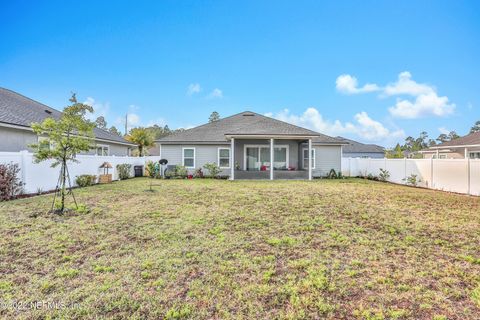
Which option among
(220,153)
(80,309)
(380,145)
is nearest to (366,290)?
(80,309)

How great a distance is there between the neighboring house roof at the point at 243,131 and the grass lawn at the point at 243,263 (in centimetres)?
915

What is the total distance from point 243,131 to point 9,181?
11.0m

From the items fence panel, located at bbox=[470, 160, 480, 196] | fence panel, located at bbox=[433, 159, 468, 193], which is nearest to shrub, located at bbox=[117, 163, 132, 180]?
fence panel, located at bbox=[433, 159, 468, 193]

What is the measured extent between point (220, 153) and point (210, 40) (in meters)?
8.02

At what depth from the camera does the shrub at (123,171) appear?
15992 mm

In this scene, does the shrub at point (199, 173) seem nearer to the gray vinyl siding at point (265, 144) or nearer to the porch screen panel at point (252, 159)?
the gray vinyl siding at point (265, 144)

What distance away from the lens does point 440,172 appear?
1168 cm

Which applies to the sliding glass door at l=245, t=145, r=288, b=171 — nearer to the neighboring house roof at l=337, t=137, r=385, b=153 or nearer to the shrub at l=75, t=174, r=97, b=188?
the shrub at l=75, t=174, r=97, b=188

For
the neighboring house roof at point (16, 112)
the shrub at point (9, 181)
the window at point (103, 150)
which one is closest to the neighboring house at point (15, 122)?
the neighboring house roof at point (16, 112)

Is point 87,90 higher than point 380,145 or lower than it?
higher

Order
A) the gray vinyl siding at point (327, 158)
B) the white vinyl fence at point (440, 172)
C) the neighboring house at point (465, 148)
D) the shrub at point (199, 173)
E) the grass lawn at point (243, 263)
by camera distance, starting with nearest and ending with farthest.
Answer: the grass lawn at point (243, 263)
the white vinyl fence at point (440, 172)
the neighboring house at point (465, 148)
the shrub at point (199, 173)
the gray vinyl siding at point (327, 158)

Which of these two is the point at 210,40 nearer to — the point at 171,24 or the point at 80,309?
the point at 171,24

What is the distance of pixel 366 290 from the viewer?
2.96 m

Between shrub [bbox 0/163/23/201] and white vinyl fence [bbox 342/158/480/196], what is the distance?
1702 centimetres
